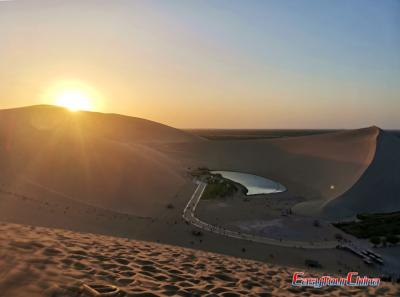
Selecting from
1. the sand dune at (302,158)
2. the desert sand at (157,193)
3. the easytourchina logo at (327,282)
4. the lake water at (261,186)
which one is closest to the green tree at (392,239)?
the desert sand at (157,193)

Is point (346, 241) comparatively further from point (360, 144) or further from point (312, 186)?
point (360, 144)

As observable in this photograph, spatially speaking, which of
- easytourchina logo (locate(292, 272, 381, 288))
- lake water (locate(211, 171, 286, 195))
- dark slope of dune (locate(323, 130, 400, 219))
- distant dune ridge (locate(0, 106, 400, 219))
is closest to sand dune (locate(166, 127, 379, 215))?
distant dune ridge (locate(0, 106, 400, 219))

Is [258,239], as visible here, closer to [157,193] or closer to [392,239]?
[392,239]

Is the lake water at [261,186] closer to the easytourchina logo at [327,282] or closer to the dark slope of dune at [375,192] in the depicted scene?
the dark slope of dune at [375,192]

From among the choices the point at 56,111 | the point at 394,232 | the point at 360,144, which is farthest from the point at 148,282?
the point at 56,111

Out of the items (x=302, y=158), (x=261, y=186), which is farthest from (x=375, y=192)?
(x=302, y=158)

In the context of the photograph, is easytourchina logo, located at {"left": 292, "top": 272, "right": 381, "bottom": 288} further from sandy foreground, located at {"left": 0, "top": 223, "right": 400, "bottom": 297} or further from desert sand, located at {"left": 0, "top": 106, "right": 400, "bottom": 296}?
desert sand, located at {"left": 0, "top": 106, "right": 400, "bottom": 296}
